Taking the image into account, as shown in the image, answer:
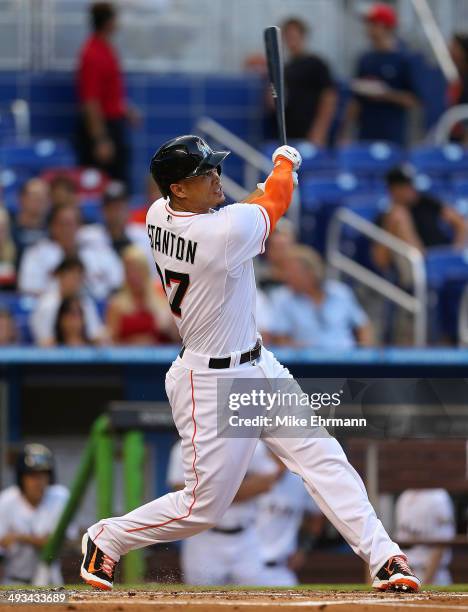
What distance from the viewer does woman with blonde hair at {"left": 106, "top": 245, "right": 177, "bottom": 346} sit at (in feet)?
29.4

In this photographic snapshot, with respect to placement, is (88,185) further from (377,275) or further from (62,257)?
(377,275)

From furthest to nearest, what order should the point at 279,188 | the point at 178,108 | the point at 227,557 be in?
the point at 178,108, the point at 227,557, the point at 279,188

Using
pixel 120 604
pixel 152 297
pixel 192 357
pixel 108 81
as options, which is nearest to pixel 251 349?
pixel 192 357

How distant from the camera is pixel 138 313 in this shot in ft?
29.5

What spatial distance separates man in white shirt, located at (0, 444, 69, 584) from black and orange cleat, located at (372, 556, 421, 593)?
10.6ft

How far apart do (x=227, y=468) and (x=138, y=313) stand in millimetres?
4025

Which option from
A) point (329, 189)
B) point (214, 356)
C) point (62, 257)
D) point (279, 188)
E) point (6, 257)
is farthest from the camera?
point (329, 189)

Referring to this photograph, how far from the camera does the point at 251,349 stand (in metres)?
5.12

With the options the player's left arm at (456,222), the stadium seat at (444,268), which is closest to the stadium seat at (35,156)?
the player's left arm at (456,222)

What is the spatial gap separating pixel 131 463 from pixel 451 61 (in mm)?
6453

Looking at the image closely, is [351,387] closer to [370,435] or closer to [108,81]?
[370,435]

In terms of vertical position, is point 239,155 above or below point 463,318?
above

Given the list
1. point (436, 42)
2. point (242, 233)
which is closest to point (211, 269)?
point (242, 233)

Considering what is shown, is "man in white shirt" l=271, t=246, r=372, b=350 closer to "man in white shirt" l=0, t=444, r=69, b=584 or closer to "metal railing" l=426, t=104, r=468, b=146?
"man in white shirt" l=0, t=444, r=69, b=584
